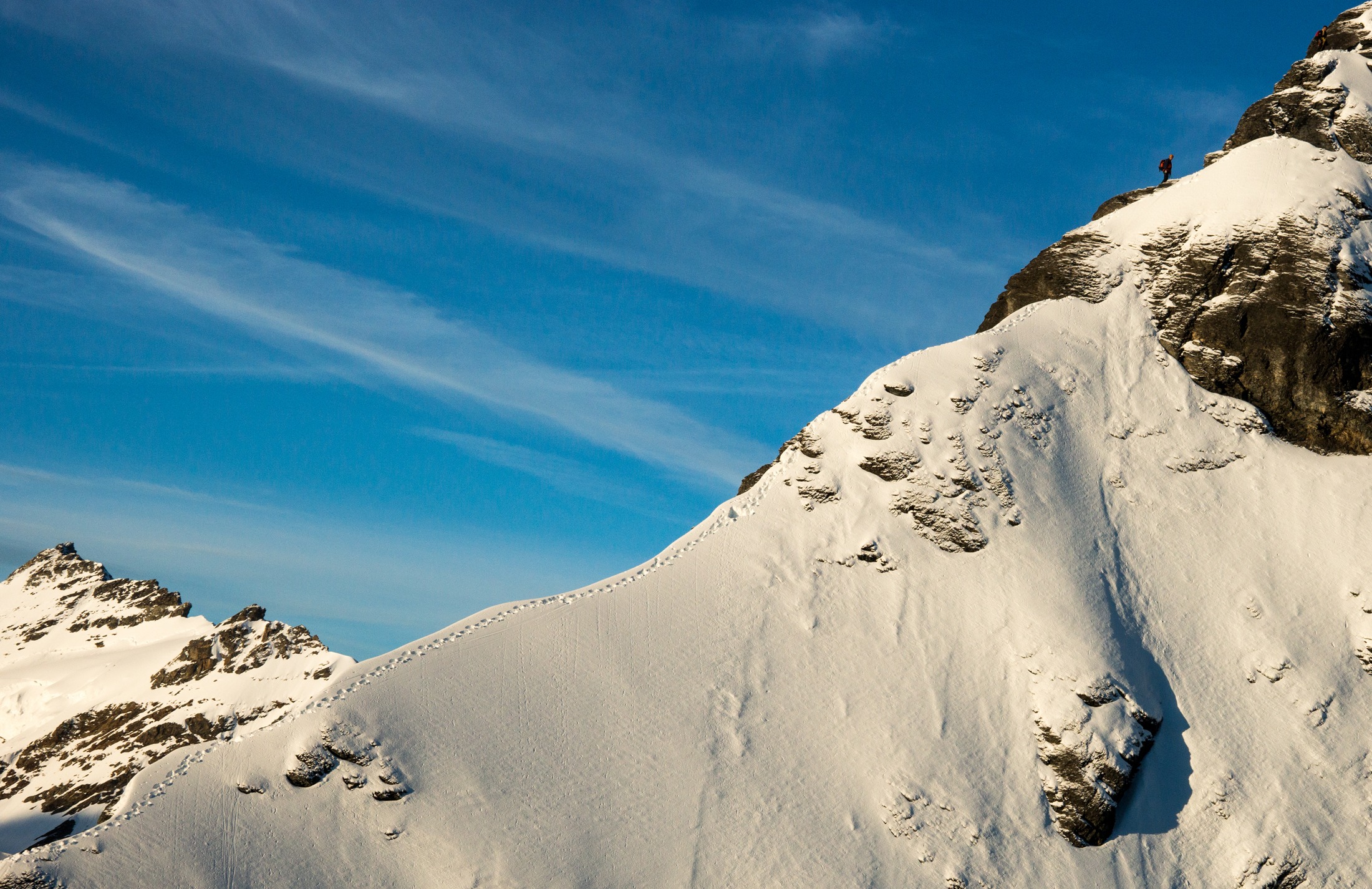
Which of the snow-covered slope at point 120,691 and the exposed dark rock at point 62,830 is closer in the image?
the exposed dark rock at point 62,830

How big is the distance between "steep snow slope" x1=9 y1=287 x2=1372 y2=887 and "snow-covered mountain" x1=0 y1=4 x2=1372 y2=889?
12cm

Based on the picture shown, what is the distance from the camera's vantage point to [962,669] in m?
44.8

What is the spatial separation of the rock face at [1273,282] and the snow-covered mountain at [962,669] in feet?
0.64

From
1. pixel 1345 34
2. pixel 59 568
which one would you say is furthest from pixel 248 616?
pixel 1345 34

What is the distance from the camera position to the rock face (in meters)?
52.4

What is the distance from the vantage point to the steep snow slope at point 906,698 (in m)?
38.8

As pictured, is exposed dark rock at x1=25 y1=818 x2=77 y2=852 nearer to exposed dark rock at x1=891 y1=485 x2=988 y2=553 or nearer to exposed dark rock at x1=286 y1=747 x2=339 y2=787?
exposed dark rock at x1=286 y1=747 x2=339 y2=787

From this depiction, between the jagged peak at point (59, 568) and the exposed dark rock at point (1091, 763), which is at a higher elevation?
the jagged peak at point (59, 568)

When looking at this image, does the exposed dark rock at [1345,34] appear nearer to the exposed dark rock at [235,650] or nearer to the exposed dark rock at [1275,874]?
the exposed dark rock at [1275,874]

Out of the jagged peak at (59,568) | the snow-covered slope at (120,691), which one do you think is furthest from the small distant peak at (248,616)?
the jagged peak at (59,568)

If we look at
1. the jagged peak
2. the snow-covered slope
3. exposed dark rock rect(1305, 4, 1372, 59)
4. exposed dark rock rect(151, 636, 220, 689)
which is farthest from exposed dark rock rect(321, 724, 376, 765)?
the jagged peak

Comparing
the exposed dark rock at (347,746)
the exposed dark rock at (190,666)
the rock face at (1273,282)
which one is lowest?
the exposed dark rock at (347,746)

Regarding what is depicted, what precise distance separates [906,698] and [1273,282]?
3015cm

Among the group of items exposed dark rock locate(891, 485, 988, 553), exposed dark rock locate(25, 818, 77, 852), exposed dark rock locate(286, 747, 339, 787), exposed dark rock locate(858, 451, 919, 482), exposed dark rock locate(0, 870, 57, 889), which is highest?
exposed dark rock locate(858, 451, 919, 482)
